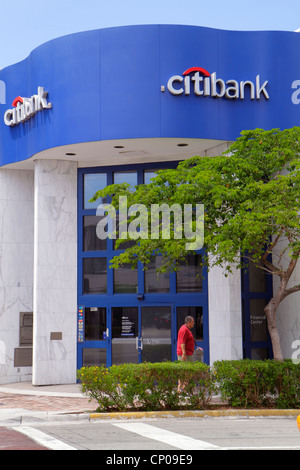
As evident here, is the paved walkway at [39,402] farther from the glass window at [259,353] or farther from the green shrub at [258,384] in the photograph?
the glass window at [259,353]

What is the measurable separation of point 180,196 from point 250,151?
7.50ft

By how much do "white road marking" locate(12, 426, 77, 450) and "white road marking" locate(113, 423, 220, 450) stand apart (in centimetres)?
151

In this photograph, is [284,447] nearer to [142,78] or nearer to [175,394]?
[175,394]

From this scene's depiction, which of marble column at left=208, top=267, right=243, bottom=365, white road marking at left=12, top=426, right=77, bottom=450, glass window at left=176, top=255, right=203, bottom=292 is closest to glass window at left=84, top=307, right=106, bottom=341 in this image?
glass window at left=176, top=255, right=203, bottom=292

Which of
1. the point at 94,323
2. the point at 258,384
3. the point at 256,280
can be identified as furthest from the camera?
the point at 94,323

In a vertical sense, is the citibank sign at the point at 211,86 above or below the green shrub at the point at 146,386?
above

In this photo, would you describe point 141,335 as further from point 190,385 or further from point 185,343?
point 190,385

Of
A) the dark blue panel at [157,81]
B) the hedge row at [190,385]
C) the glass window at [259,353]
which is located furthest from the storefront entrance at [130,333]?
the hedge row at [190,385]

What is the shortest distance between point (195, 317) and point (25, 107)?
8.04 meters

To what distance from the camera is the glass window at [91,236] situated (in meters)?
20.9

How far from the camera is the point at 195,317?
19.9 metres

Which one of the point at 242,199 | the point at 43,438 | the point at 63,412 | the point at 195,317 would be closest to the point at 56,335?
the point at 195,317

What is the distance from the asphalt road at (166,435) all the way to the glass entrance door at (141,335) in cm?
655
